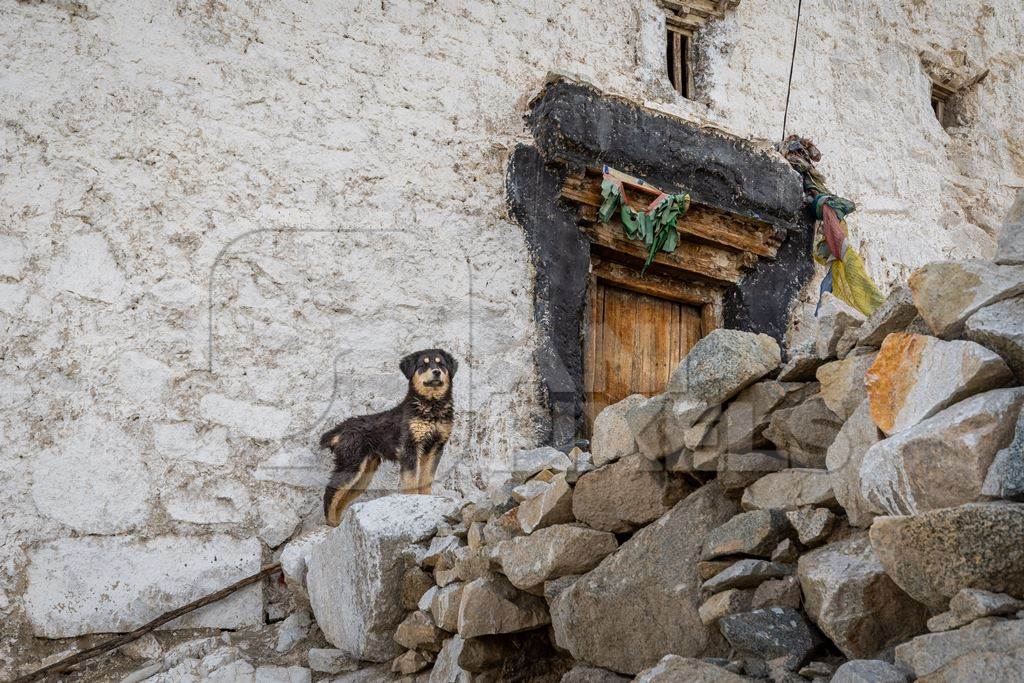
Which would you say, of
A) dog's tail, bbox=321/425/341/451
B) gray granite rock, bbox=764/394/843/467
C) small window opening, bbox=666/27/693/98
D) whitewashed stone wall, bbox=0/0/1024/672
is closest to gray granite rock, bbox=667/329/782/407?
gray granite rock, bbox=764/394/843/467

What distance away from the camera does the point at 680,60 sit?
6215 mm

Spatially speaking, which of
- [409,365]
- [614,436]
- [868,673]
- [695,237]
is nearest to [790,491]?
[868,673]

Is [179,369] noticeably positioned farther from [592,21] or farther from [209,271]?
[592,21]

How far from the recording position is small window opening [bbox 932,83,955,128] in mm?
7379

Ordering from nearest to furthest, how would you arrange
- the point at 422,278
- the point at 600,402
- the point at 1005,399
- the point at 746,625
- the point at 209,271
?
the point at 1005,399 → the point at 746,625 → the point at 209,271 → the point at 422,278 → the point at 600,402

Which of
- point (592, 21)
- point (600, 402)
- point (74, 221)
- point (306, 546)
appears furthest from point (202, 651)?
point (592, 21)

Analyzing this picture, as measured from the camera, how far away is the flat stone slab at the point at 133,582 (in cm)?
362

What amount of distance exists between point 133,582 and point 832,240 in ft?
14.9

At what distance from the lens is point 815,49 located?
658 centimetres

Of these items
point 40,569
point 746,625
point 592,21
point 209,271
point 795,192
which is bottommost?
point 40,569

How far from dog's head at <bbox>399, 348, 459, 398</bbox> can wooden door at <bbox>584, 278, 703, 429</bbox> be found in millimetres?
1022

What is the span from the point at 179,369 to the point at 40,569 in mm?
1013

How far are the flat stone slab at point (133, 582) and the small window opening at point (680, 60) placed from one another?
4.17m

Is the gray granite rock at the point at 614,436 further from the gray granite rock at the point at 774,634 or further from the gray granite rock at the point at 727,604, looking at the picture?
the gray granite rock at the point at 774,634
